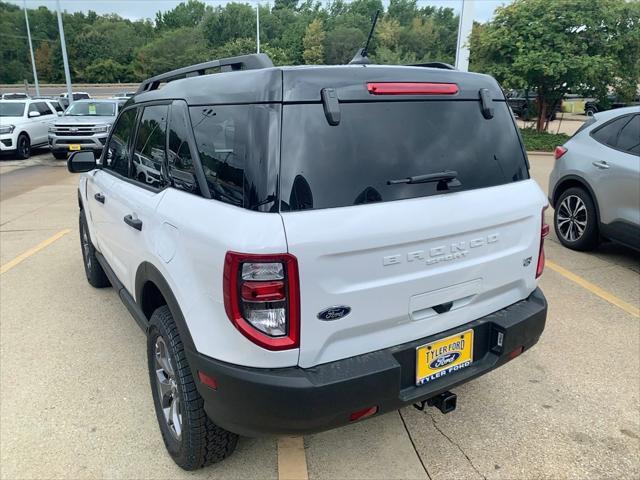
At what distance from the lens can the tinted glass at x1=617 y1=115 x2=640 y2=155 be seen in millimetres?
4961

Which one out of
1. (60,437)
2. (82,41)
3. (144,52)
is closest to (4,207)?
(60,437)

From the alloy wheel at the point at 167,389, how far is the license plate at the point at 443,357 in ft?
3.66

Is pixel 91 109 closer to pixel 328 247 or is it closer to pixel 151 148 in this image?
pixel 151 148

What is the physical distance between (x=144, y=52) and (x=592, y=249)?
86772mm

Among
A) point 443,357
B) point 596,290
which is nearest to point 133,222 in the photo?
point 443,357

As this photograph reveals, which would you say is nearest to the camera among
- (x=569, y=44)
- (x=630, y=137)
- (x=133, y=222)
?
(x=133, y=222)

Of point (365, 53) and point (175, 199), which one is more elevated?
point (365, 53)

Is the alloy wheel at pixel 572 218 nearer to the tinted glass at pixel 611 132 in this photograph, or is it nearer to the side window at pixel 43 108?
the tinted glass at pixel 611 132

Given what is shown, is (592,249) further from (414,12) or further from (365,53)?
(414,12)

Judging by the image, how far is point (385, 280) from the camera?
200cm

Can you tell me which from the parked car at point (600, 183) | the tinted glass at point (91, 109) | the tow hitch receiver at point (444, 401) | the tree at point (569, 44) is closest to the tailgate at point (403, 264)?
the tow hitch receiver at point (444, 401)

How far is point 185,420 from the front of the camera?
2260mm

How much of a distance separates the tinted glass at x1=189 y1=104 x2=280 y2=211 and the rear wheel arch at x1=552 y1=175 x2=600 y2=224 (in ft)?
15.0

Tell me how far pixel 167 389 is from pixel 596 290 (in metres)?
3.95
